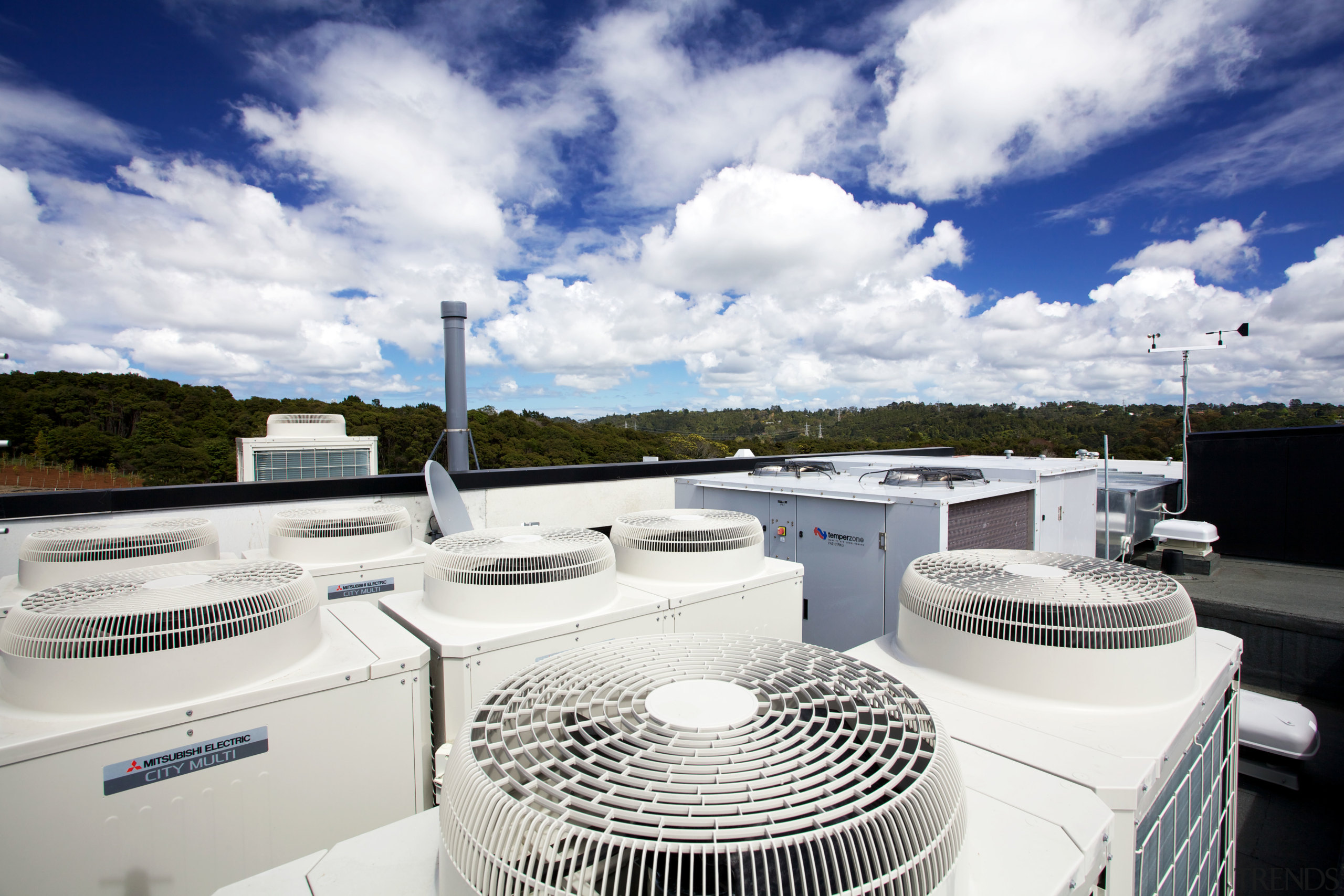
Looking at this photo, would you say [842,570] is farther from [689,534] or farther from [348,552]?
[348,552]

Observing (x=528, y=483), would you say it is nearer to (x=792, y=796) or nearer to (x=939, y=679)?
(x=939, y=679)

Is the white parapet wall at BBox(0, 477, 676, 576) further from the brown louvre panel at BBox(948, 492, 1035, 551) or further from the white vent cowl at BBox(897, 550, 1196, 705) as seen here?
the white vent cowl at BBox(897, 550, 1196, 705)

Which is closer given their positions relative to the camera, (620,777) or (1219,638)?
(620,777)

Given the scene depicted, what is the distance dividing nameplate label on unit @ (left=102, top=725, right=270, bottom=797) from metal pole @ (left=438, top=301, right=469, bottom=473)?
195 inches

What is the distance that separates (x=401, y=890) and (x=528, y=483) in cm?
485

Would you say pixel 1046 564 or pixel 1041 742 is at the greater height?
pixel 1046 564

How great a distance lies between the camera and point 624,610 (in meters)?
3.03

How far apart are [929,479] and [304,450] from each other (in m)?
10.1

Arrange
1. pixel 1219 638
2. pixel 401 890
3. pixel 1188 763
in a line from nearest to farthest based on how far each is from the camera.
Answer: pixel 401 890 < pixel 1188 763 < pixel 1219 638

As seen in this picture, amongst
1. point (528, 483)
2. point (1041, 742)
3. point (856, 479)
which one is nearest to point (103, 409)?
point (528, 483)

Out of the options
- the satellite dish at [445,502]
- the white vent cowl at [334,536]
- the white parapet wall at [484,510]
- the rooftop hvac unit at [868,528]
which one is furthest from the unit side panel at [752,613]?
the white vent cowl at [334,536]

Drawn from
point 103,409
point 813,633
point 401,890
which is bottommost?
point 813,633

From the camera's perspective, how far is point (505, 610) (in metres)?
2.81

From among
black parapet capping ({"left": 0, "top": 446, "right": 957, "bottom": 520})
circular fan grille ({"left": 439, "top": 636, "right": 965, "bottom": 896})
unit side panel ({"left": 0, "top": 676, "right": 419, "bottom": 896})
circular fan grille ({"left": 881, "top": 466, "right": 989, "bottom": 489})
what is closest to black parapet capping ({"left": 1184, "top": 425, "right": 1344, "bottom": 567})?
circular fan grille ({"left": 881, "top": 466, "right": 989, "bottom": 489})
